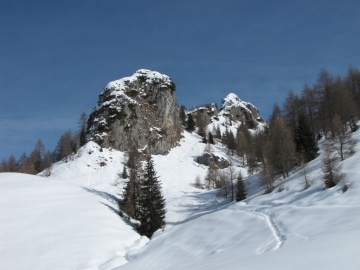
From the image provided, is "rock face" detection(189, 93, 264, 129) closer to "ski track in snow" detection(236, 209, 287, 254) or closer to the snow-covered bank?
the snow-covered bank

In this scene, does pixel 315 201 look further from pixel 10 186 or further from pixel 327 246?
pixel 10 186

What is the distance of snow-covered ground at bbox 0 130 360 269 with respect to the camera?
9328 mm

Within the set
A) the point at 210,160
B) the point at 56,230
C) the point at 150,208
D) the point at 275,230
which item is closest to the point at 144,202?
the point at 150,208

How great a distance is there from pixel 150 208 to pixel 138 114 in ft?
199

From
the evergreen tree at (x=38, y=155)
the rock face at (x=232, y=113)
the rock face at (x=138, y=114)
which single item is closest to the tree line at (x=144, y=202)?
the rock face at (x=138, y=114)

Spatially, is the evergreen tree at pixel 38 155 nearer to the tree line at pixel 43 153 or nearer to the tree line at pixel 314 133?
A: the tree line at pixel 43 153

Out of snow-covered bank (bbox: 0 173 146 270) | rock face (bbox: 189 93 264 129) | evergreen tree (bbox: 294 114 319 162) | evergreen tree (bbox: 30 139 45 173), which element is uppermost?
rock face (bbox: 189 93 264 129)

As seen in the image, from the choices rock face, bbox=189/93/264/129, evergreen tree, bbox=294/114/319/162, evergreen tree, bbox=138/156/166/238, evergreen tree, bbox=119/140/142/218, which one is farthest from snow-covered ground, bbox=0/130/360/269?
rock face, bbox=189/93/264/129

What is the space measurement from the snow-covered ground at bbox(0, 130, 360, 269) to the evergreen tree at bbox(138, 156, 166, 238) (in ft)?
8.32

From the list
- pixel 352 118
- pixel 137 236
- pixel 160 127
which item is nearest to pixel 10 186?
pixel 137 236

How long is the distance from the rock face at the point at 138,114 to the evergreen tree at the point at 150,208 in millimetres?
46743

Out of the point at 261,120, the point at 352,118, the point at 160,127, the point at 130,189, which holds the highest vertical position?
the point at 261,120

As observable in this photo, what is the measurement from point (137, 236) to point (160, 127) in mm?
68420

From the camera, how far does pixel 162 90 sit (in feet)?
339
